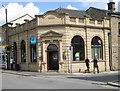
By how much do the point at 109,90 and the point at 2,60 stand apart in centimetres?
3948

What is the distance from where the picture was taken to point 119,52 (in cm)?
3925

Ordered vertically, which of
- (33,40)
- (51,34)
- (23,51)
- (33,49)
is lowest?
(23,51)

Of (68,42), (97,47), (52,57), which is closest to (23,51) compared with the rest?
(52,57)

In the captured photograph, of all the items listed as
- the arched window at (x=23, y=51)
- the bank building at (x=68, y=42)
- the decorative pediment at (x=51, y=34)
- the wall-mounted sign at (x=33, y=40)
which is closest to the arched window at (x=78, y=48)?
the bank building at (x=68, y=42)

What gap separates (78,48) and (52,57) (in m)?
3.25

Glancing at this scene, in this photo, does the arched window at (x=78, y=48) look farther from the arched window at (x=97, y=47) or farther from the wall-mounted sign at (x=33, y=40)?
the wall-mounted sign at (x=33, y=40)

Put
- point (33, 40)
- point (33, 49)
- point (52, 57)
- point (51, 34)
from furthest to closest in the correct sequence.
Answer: point (33, 49), point (33, 40), point (52, 57), point (51, 34)

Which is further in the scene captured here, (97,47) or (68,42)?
(97,47)

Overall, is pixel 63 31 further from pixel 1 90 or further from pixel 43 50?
pixel 1 90

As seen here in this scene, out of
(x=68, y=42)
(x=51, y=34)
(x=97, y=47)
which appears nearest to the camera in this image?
(x=68, y=42)

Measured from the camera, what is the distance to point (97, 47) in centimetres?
3709

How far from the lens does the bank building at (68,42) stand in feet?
112

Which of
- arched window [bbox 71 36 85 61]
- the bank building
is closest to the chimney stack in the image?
the bank building

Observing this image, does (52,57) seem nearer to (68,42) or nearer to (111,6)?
(68,42)
